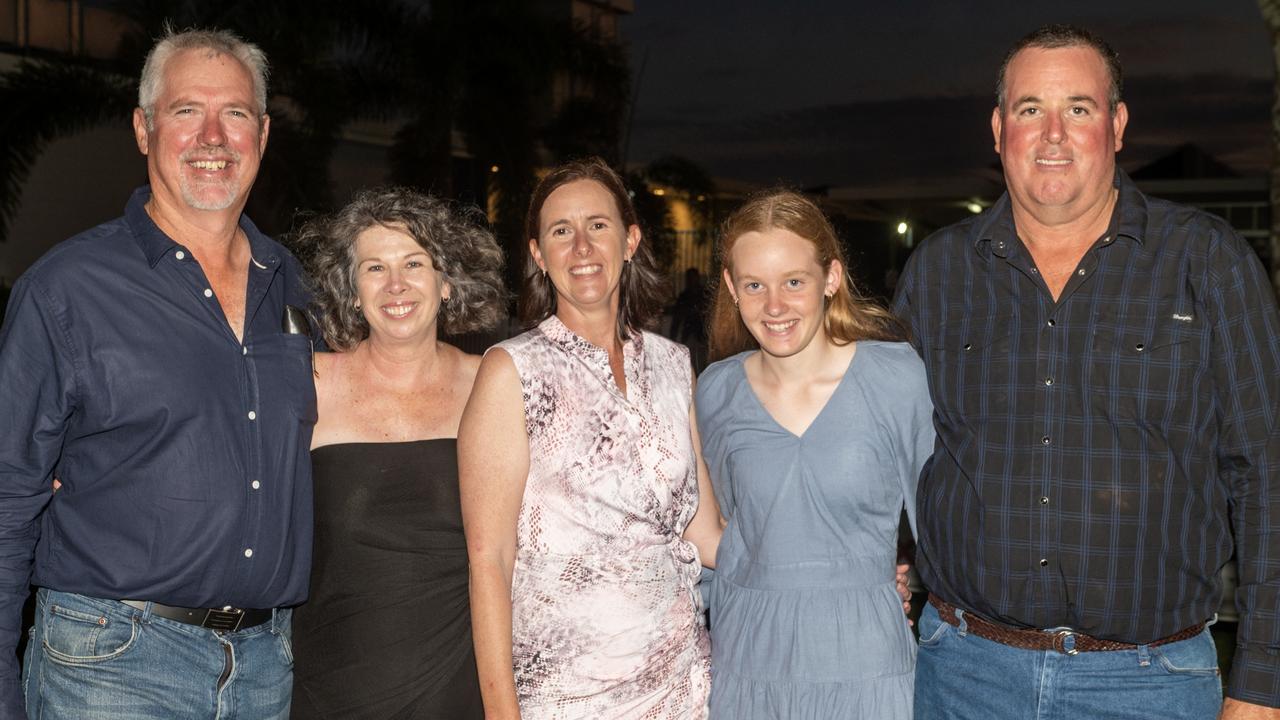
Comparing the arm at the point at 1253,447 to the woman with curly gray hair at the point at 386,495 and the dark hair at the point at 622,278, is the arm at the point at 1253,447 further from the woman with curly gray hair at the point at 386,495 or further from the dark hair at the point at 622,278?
the woman with curly gray hair at the point at 386,495

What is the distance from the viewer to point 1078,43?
3.05m

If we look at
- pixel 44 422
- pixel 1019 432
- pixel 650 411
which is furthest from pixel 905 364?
pixel 44 422

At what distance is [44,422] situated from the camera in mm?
2834

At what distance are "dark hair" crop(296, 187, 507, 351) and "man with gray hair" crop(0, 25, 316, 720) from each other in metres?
0.30

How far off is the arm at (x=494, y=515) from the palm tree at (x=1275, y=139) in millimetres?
3928

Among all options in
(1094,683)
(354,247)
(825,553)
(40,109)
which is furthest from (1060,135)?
(40,109)

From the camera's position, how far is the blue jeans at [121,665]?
285 cm

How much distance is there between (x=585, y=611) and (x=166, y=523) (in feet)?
3.67

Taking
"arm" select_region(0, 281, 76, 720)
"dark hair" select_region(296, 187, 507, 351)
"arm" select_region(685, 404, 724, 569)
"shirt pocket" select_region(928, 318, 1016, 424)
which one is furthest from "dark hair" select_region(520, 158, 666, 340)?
"arm" select_region(0, 281, 76, 720)

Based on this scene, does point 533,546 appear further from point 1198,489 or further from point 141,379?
point 1198,489

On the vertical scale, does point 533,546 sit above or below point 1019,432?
below

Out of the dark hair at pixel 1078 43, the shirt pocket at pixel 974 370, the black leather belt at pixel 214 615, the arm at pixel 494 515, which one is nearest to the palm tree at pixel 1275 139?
the dark hair at pixel 1078 43

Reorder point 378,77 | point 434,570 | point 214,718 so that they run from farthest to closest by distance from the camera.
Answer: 1. point 378,77
2. point 434,570
3. point 214,718

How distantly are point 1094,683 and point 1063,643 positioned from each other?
122mm
